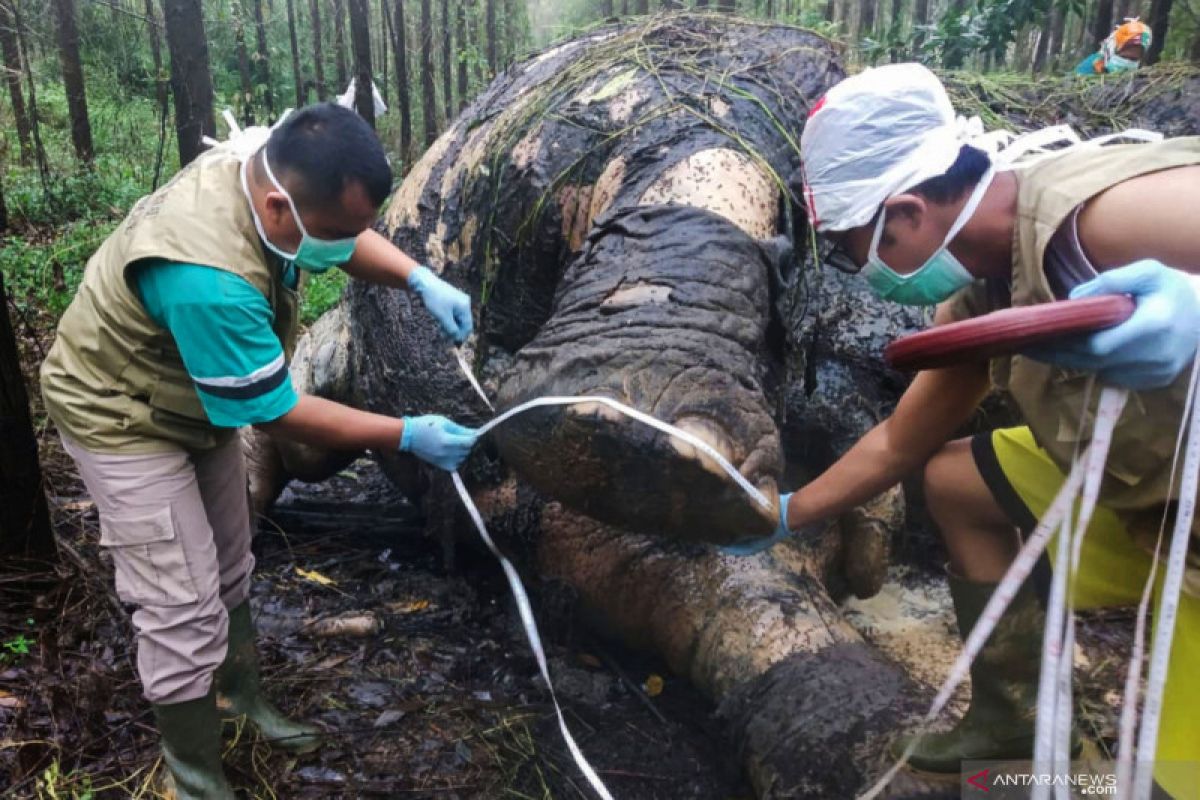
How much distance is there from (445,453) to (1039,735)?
61.6 inches

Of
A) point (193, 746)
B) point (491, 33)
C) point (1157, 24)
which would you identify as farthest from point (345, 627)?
point (491, 33)

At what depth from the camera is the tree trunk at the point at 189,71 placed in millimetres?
6602

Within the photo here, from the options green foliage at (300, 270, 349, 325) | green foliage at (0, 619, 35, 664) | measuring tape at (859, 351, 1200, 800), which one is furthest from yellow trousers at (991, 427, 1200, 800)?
green foliage at (300, 270, 349, 325)

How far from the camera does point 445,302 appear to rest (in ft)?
9.93

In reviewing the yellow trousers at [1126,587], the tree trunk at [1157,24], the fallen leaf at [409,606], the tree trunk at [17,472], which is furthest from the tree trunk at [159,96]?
the tree trunk at [1157,24]

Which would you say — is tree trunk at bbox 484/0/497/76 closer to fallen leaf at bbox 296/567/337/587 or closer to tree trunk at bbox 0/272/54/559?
fallen leaf at bbox 296/567/337/587

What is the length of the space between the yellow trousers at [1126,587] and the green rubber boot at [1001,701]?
0.55ft

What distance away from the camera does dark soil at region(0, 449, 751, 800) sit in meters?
2.67

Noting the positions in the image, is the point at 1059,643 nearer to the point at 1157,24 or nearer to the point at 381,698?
the point at 381,698

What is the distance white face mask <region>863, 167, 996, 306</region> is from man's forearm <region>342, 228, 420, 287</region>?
161 cm

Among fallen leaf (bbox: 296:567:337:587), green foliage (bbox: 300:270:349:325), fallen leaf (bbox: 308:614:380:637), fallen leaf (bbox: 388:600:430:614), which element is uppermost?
fallen leaf (bbox: 308:614:380:637)

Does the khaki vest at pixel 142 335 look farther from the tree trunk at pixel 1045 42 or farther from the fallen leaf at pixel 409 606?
the tree trunk at pixel 1045 42

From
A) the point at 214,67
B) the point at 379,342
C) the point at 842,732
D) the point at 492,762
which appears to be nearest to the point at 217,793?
the point at 492,762

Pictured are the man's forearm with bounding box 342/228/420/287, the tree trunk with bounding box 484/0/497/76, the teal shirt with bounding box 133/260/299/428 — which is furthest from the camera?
the tree trunk with bounding box 484/0/497/76
